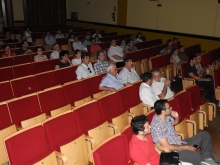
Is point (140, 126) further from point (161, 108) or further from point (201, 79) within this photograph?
point (201, 79)

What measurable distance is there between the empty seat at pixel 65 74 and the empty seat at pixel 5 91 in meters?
1.13

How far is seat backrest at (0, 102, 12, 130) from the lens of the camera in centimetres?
375

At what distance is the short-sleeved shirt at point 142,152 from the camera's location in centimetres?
290

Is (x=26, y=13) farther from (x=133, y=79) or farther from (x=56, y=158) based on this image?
(x=56, y=158)

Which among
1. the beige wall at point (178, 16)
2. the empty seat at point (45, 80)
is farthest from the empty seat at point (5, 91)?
the beige wall at point (178, 16)

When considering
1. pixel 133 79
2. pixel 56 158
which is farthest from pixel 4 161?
pixel 133 79

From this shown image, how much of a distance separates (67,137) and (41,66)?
12.0 ft

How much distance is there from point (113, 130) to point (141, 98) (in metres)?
1.05

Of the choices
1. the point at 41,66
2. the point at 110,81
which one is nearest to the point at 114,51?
the point at 41,66

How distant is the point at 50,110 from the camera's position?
446 cm

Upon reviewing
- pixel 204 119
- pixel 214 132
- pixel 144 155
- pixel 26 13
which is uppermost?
pixel 26 13

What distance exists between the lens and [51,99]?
4512 mm

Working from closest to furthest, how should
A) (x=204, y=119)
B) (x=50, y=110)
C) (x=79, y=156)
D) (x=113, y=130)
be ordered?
(x=79, y=156) < (x=113, y=130) < (x=50, y=110) < (x=204, y=119)

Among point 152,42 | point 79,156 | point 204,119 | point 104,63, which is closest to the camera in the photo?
point 79,156
